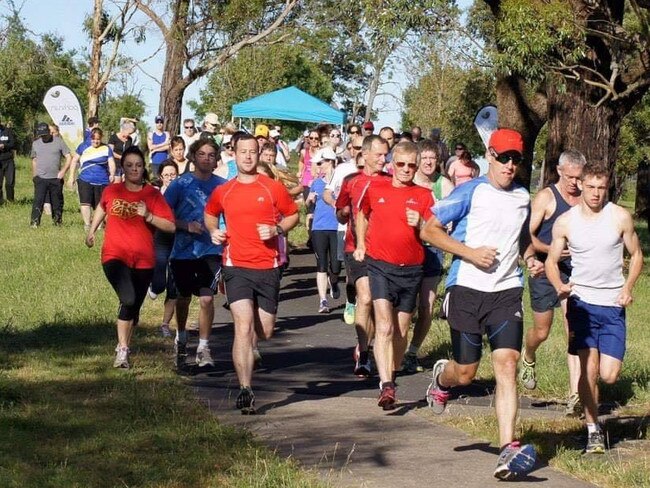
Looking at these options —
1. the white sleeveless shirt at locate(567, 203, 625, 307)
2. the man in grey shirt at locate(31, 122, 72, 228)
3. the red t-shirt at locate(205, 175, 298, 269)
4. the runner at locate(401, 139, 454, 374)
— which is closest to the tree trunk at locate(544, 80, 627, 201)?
the man in grey shirt at locate(31, 122, 72, 228)

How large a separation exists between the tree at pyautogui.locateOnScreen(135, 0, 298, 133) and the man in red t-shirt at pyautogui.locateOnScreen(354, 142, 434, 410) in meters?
24.3

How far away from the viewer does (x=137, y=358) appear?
11.7 meters

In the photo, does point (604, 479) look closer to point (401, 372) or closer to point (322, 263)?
point (401, 372)

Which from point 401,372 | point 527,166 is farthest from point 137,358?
point 527,166

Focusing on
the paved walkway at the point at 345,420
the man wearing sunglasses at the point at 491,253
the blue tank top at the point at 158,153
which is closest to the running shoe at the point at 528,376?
the paved walkway at the point at 345,420

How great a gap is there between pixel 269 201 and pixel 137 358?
2610mm

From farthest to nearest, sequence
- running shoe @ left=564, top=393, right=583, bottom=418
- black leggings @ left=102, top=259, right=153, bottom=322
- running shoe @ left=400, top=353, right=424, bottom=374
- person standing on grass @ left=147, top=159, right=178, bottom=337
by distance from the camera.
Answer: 1. person standing on grass @ left=147, top=159, right=178, bottom=337
2. running shoe @ left=400, top=353, right=424, bottom=374
3. black leggings @ left=102, top=259, right=153, bottom=322
4. running shoe @ left=564, top=393, right=583, bottom=418

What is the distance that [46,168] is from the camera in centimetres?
2388

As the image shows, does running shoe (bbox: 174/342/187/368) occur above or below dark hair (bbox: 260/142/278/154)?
below

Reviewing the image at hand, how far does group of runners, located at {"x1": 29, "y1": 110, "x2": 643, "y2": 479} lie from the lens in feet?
26.0

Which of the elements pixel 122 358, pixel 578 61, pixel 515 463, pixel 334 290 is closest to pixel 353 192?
pixel 122 358

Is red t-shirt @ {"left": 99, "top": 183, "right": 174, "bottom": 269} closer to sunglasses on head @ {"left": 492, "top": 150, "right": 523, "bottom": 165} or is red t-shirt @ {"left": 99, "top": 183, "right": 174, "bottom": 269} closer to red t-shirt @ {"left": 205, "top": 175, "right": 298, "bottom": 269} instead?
red t-shirt @ {"left": 205, "top": 175, "right": 298, "bottom": 269}

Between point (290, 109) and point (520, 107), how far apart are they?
35.4 ft

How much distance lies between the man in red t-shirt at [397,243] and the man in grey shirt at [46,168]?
14.5m
